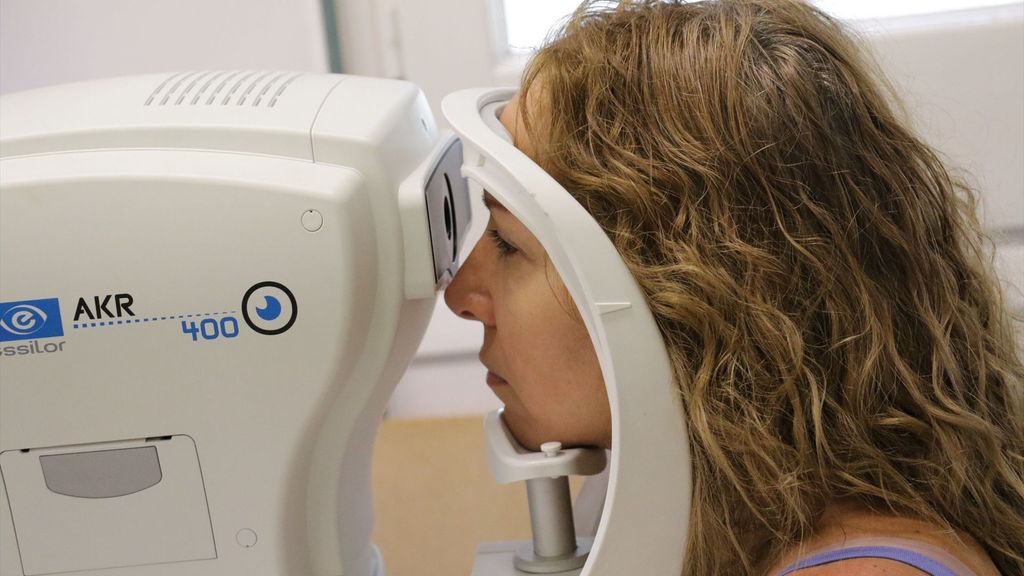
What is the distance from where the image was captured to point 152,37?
4.19 ft

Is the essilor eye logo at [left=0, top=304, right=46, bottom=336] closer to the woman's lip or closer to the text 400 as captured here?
the text 400

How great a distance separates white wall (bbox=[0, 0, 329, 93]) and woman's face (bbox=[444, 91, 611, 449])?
0.69 metres

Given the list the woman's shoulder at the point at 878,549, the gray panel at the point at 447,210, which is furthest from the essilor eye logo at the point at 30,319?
the woman's shoulder at the point at 878,549

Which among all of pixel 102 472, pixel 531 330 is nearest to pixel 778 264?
pixel 531 330

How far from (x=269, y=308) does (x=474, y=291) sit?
164mm

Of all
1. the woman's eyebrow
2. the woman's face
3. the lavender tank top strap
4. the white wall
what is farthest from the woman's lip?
the white wall

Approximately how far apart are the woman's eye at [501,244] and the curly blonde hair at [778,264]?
0.07 m

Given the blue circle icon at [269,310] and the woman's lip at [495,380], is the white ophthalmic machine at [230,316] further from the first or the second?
the woman's lip at [495,380]

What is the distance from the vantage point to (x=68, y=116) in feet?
1.92

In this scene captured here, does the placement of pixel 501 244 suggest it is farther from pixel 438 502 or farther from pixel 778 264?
pixel 438 502

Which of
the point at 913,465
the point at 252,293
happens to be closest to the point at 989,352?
the point at 913,465

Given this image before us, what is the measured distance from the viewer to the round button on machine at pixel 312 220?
1.77ft

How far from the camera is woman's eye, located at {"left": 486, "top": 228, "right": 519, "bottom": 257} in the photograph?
0.65 m

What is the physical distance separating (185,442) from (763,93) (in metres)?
0.39
